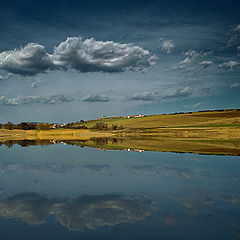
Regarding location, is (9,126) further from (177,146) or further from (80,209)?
(80,209)

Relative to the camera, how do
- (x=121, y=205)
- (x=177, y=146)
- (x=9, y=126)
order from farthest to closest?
(x=9, y=126) < (x=177, y=146) < (x=121, y=205)

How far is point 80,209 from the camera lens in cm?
726

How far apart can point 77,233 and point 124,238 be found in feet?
3.59

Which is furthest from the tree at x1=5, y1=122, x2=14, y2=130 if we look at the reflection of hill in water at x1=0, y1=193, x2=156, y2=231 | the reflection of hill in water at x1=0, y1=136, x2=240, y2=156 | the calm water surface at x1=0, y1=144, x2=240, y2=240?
the reflection of hill in water at x1=0, y1=193, x2=156, y2=231

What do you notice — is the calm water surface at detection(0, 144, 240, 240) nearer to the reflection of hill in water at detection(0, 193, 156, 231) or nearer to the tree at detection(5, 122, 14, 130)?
the reflection of hill in water at detection(0, 193, 156, 231)

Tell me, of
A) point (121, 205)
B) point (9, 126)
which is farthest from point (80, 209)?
point (9, 126)

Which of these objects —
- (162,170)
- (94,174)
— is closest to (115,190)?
(94,174)

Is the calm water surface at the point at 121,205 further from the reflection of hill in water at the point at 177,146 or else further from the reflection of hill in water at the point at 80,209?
the reflection of hill in water at the point at 177,146

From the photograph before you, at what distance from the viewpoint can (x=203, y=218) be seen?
6.41 m

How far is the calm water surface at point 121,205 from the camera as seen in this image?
5.77 metres

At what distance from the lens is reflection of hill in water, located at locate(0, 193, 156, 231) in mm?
6406

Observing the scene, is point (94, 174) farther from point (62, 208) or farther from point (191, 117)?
point (191, 117)

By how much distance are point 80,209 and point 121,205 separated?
3.94 ft

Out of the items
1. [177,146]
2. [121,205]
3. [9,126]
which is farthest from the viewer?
[9,126]
